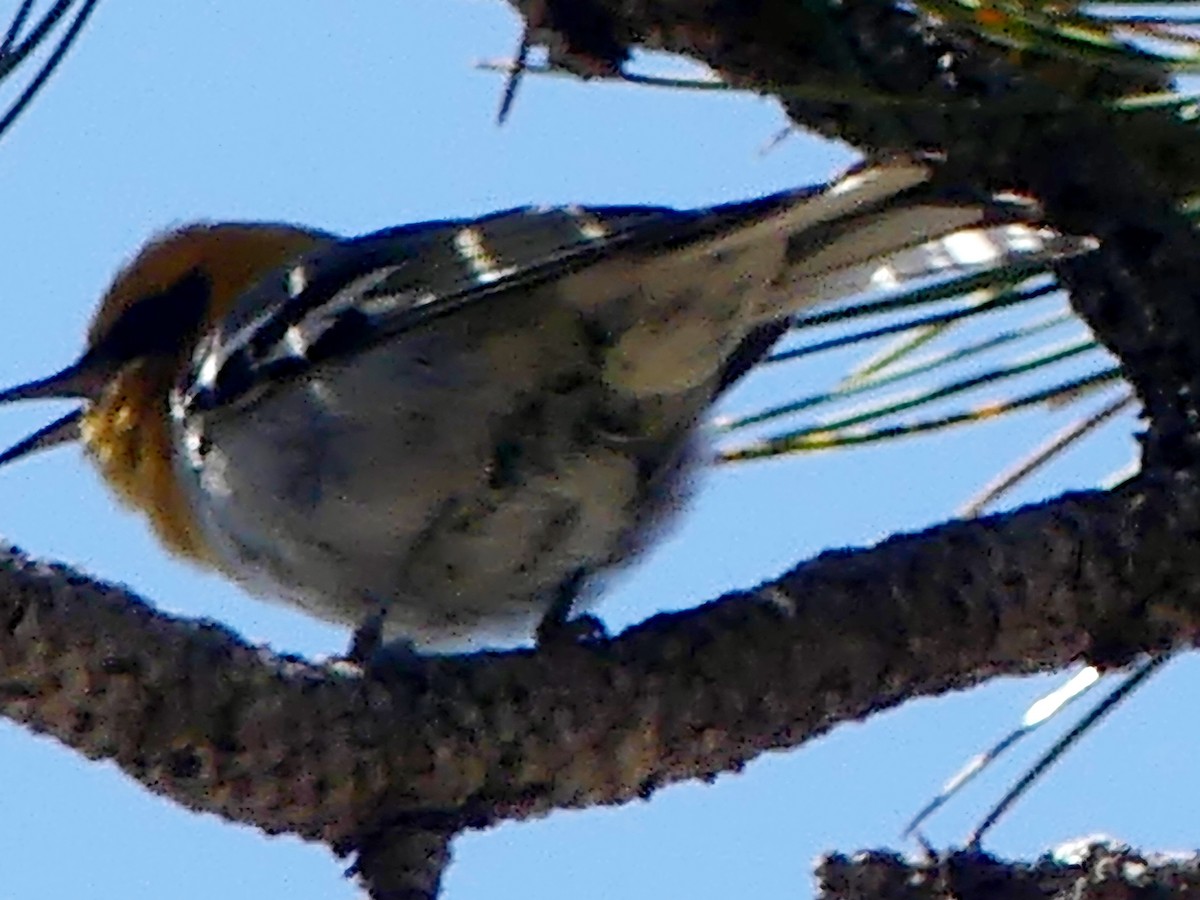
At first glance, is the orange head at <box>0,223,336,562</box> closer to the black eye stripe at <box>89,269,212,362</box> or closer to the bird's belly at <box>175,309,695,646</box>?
the black eye stripe at <box>89,269,212,362</box>

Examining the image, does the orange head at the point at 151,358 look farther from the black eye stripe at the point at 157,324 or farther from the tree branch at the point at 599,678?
the tree branch at the point at 599,678

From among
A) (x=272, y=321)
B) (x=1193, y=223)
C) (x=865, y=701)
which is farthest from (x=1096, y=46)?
(x=272, y=321)

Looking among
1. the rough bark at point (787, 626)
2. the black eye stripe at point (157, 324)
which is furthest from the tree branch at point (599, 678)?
the black eye stripe at point (157, 324)

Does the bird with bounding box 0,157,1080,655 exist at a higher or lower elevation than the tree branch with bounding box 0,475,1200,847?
higher

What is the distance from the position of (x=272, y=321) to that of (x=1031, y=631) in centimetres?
162

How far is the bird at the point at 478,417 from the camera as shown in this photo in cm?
259

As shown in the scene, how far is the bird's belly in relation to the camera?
2.65 metres

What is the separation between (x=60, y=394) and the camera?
11.5 feet

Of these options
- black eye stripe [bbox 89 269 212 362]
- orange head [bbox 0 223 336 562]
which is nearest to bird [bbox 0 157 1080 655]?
orange head [bbox 0 223 336 562]

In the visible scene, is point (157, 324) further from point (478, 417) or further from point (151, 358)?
point (478, 417)

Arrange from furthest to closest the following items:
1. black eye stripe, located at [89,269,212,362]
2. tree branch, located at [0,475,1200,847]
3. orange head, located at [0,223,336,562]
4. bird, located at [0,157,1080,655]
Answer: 1. black eye stripe, located at [89,269,212,362]
2. orange head, located at [0,223,336,562]
3. bird, located at [0,157,1080,655]
4. tree branch, located at [0,475,1200,847]

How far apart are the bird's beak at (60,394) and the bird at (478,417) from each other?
0.66 meters

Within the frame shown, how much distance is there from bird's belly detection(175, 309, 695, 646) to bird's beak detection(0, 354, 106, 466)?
0.82 m

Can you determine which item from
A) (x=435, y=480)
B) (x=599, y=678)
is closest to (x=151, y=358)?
(x=435, y=480)
